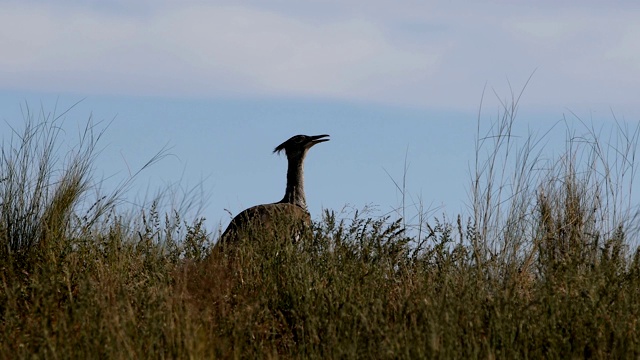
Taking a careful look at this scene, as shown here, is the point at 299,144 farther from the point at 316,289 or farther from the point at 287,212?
the point at 316,289

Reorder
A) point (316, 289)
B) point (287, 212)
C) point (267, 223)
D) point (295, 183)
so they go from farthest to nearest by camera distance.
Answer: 1. point (295, 183)
2. point (287, 212)
3. point (267, 223)
4. point (316, 289)

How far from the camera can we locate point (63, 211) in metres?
8.13

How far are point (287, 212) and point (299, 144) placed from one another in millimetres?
2334

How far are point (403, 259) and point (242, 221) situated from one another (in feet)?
7.08

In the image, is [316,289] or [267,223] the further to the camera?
[267,223]

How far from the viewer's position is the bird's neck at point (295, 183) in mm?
11016

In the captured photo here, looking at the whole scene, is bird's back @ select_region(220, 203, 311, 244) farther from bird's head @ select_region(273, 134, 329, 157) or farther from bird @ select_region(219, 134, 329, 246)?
bird's head @ select_region(273, 134, 329, 157)

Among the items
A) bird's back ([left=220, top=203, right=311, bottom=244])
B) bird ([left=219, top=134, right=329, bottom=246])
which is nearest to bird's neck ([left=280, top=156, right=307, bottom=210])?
bird ([left=219, top=134, right=329, bottom=246])

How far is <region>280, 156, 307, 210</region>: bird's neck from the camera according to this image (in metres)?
11.0

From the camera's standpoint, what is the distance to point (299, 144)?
444 inches

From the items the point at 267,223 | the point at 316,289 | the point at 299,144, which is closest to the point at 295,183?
the point at 299,144

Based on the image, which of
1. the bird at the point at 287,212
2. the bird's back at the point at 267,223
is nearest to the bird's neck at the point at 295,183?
the bird at the point at 287,212

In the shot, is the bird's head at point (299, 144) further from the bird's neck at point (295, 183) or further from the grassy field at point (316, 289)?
the grassy field at point (316, 289)

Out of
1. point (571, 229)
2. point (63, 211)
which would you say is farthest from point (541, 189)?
point (63, 211)
